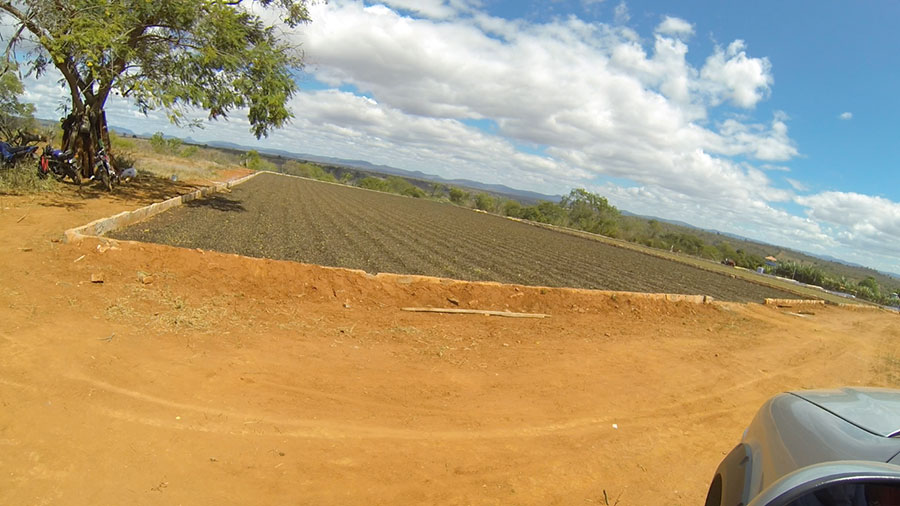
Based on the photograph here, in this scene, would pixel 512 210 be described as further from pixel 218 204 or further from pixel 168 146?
pixel 218 204

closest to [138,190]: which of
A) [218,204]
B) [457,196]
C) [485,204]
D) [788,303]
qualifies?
[218,204]

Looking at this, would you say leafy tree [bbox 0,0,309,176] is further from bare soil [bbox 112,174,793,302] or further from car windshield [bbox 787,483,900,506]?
car windshield [bbox 787,483,900,506]

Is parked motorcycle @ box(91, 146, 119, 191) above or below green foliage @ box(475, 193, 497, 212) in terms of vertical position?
below

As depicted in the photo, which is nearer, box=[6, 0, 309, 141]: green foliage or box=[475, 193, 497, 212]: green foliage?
box=[6, 0, 309, 141]: green foliage

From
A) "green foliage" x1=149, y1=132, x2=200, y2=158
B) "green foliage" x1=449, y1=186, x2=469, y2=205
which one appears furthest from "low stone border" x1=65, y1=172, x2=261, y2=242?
"green foliage" x1=449, y1=186, x2=469, y2=205

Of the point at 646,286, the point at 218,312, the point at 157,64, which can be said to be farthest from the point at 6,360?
the point at 646,286

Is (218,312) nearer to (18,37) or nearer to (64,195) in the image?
(64,195)
